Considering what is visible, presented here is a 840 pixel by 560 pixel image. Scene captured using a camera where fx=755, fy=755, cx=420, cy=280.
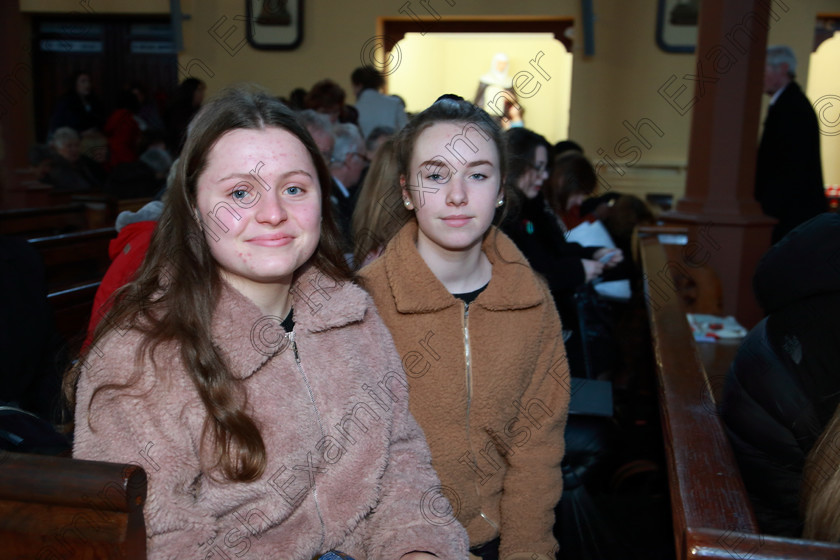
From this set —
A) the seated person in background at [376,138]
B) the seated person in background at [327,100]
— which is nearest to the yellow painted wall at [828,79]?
the seated person in background at [327,100]

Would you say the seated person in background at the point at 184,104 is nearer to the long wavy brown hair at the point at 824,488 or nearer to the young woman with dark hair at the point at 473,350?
the young woman with dark hair at the point at 473,350

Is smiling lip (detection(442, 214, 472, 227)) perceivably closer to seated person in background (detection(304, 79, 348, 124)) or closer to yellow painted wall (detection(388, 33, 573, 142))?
seated person in background (detection(304, 79, 348, 124))

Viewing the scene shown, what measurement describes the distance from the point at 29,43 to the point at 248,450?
32.1 feet

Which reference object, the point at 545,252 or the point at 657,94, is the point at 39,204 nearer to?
the point at 545,252

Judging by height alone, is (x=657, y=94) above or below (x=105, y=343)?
above

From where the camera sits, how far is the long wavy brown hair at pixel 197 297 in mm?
1246

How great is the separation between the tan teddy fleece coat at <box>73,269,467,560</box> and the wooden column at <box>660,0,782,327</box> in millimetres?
3135

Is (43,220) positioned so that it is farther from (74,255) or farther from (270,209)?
(270,209)

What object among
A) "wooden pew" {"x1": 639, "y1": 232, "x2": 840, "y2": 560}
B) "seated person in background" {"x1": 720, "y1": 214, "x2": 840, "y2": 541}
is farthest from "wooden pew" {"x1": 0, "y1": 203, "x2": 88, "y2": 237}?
"seated person in background" {"x1": 720, "y1": 214, "x2": 840, "y2": 541}

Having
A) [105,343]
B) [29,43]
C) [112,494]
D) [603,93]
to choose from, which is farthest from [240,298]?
[29,43]

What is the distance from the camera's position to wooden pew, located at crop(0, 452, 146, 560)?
103cm

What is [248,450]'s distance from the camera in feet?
4.13

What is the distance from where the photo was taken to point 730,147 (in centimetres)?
428

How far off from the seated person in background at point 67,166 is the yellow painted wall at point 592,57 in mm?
2324
